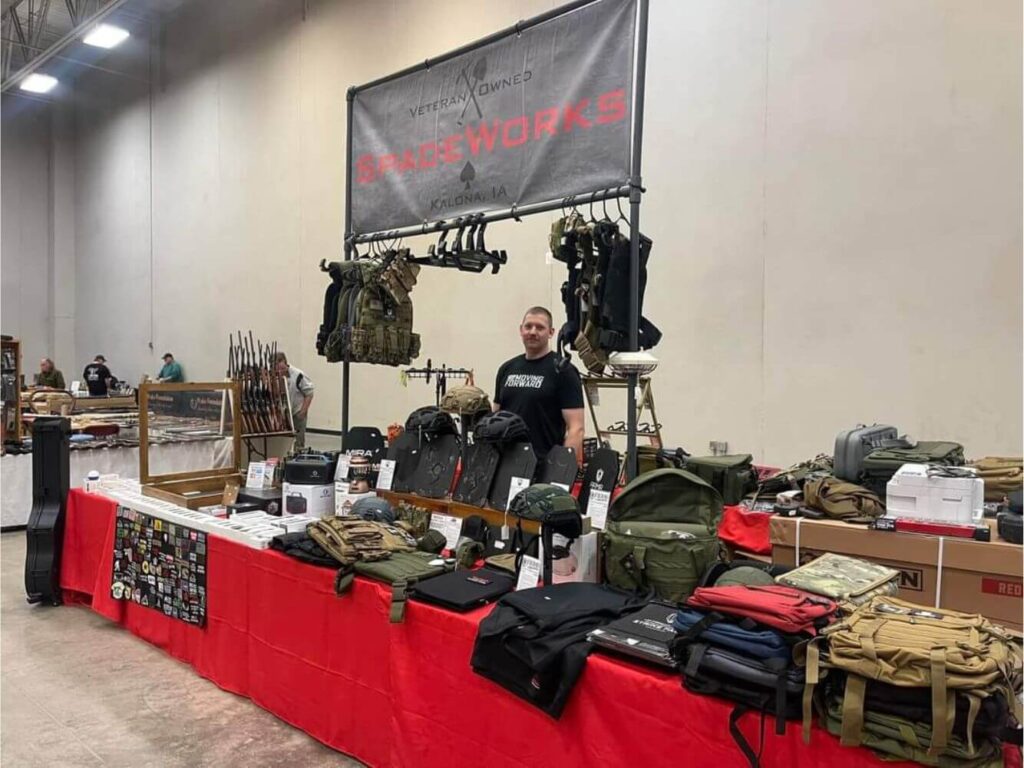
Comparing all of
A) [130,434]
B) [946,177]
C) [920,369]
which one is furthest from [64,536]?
[946,177]

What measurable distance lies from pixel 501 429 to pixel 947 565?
156 cm

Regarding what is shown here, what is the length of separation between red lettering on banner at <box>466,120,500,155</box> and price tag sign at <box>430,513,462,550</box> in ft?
5.92

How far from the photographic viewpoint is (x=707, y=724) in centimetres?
163

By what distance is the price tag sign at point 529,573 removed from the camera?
231cm

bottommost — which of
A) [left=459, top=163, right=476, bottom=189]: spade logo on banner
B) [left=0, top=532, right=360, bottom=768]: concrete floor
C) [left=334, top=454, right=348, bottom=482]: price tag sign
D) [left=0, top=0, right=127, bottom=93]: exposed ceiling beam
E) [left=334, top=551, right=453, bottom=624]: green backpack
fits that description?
[left=0, top=532, right=360, bottom=768]: concrete floor

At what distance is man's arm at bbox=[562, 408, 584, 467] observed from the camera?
3367 millimetres

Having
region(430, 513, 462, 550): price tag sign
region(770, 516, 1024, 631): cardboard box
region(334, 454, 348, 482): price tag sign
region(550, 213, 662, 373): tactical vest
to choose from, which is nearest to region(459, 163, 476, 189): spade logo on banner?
region(550, 213, 662, 373): tactical vest

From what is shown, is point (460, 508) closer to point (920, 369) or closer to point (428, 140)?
point (428, 140)

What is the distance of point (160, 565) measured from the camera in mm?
3580

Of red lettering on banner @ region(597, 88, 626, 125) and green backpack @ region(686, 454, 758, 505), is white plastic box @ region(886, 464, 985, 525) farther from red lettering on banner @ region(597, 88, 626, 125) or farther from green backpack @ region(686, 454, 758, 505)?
red lettering on banner @ region(597, 88, 626, 125)

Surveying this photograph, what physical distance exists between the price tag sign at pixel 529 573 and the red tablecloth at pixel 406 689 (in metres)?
0.24

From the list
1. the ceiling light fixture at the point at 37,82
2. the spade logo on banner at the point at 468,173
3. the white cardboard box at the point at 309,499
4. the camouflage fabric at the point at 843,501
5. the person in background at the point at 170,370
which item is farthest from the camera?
the ceiling light fixture at the point at 37,82

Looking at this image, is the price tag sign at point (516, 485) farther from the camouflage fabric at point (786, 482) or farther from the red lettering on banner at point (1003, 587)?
the red lettering on banner at point (1003, 587)

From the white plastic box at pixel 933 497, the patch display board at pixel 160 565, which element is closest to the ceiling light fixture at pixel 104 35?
the patch display board at pixel 160 565
